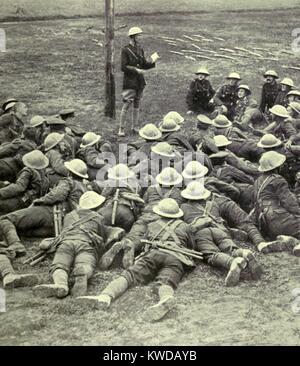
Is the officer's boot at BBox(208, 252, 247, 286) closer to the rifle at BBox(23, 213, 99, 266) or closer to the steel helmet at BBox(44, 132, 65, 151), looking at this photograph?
the rifle at BBox(23, 213, 99, 266)

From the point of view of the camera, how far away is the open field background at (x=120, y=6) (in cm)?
1242

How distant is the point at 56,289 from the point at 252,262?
2.28m

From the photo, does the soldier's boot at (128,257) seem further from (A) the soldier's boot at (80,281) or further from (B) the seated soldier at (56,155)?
(B) the seated soldier at (56,155)

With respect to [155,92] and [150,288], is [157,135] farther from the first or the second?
[155,92]

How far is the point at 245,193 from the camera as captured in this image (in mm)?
7887

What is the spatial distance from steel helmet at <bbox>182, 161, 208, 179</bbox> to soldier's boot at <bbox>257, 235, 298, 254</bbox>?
1354mm

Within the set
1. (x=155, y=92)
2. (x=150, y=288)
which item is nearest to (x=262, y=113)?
(x=155, y=92)

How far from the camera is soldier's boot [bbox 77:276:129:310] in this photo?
5488 millimetres

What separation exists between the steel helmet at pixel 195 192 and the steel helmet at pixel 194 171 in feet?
1.35

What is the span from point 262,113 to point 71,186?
5.95m

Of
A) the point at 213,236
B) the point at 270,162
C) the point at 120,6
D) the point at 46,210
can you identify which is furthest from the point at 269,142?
the point at 120,6

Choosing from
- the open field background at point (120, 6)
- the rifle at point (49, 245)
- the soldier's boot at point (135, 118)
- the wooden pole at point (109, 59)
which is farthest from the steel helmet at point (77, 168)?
the open field background at point (120, 6)

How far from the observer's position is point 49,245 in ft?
21.1
